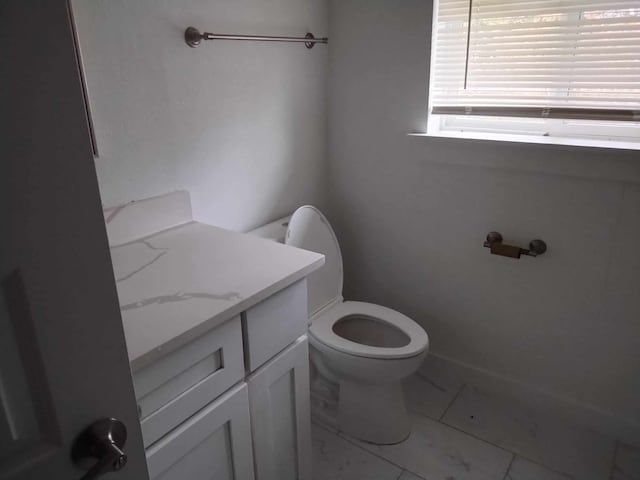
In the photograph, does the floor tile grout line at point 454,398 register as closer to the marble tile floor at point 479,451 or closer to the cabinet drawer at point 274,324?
the marble tile floor at point 479,451

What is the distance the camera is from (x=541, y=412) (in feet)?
6.14

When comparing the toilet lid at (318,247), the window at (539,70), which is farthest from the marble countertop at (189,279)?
the window at (539,70)

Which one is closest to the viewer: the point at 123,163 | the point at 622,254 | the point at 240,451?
the point at 240,451

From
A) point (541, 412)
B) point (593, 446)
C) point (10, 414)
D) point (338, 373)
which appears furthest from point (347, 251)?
point (10, 414)

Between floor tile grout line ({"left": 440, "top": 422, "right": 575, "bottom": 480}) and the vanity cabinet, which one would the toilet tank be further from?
floor tile grout line ({"left": 440, "top": 422, "right": 575, "bottom": 480})

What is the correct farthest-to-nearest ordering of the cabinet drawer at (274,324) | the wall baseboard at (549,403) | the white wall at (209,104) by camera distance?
the wall baseboard at (549,403) < the white wall at (209,104) < the cabinet drawer at (274,324)

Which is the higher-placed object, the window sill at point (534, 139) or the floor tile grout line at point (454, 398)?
the window sill at point (534, 139)

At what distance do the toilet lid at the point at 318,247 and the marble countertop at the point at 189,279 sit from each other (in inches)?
14.3

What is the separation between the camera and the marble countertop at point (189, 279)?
0.92 meters

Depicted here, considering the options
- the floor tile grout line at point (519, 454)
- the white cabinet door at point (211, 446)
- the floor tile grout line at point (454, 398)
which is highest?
the white cabinet door at point (211, 446)

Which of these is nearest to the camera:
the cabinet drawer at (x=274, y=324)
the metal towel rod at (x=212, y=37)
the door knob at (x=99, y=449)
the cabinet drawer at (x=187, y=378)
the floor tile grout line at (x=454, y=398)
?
the door knob at (x=99, y=449)

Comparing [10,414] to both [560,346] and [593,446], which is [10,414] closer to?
[560,346]

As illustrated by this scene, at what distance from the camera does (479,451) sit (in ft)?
5.59

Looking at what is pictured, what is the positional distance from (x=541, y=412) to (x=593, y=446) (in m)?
0.21
